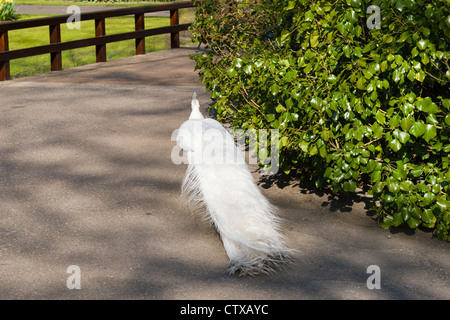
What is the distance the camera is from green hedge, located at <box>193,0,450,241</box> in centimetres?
440

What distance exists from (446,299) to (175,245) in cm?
190

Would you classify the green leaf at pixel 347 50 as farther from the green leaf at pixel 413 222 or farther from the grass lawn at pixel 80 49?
the grass lawn at pixel 80 49

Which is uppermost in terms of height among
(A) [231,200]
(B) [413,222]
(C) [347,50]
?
(C) [347,50]

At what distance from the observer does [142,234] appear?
4820 millimetres

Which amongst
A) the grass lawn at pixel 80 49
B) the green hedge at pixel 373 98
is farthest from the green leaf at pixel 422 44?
the grass lawn at pixel 80 49

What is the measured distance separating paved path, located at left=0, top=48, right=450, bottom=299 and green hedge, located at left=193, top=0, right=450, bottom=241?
0.36 m

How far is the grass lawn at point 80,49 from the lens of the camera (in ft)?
49.8

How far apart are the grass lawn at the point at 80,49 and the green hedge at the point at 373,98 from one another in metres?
9.80

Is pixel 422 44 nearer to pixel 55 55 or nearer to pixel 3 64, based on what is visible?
pixel 3 64

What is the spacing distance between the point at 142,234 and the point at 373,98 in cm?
200

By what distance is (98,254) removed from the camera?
14.6 ft

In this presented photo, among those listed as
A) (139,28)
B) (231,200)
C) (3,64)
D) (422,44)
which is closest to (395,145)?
(422,44)
